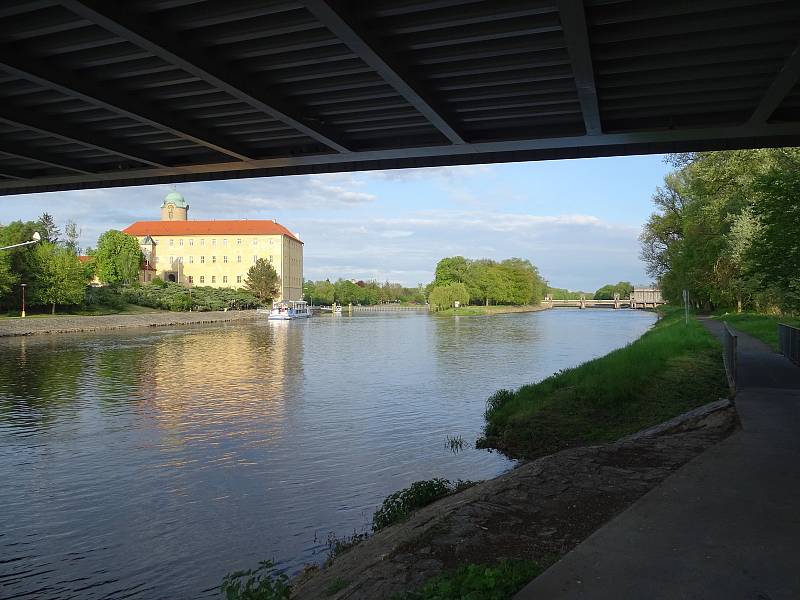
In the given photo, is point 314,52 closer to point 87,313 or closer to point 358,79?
point 358,79

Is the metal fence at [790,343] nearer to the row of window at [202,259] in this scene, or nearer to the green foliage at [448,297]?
the green foliage at [448,297]

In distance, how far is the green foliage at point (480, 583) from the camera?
4945 millimetres

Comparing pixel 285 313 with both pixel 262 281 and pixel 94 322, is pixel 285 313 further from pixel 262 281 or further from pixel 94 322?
pixel 262 281

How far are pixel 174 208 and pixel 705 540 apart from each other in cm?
17895

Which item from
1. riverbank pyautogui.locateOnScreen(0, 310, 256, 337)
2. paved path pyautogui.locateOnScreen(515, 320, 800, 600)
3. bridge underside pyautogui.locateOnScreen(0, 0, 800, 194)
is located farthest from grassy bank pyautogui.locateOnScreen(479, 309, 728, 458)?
riverbank pyautogui.locateOnScreen(0, 310, 256, 337)

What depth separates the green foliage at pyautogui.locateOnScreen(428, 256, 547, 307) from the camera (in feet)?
497

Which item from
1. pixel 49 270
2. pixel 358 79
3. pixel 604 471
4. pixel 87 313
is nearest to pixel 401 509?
pixel 604 471

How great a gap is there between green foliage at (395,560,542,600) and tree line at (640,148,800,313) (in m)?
16.9

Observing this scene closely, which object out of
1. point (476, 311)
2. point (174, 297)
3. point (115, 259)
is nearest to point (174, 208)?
point (115, 259)

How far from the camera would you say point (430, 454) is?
49.4 ft

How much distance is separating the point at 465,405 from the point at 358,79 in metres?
13.5

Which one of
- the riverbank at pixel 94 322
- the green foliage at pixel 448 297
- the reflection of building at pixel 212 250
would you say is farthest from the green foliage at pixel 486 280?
the riverbank at pixel 94 322

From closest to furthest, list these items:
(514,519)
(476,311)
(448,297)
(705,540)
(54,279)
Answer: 1. (705,540)
2. (514,519)
3. (54,279)
4. (476,311)
5. (448,297)

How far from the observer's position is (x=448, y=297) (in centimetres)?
14200
